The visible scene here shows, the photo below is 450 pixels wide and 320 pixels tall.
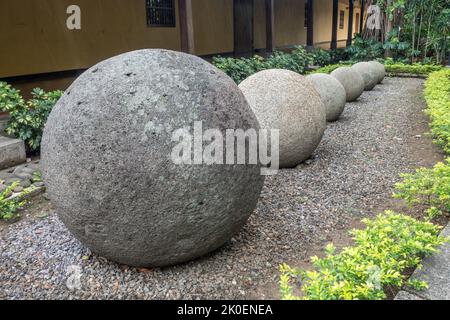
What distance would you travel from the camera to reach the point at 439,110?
21.9ft

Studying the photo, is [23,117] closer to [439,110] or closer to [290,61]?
[439,110]

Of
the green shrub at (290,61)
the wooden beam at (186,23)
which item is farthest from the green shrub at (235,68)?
the green shrub at (290,61)

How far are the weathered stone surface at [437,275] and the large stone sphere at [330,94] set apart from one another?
492cm

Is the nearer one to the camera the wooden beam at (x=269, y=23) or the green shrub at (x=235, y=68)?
the green shrub at (x=235, y=68)

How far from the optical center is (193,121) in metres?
2.53

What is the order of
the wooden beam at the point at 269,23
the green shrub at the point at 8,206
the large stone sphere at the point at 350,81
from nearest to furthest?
the green shrub at the point at 8,206
the large stone sphere at the point at 350,81
the wooden beam at the point at 269,23

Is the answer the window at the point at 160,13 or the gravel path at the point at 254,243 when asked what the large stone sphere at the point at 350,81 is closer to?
the gravel path at the point at 254,243

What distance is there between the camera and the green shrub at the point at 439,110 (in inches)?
223

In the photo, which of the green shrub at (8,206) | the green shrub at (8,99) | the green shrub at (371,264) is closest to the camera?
the green shrub at (371,264)

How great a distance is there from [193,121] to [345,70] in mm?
8155

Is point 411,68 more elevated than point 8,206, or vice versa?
point 411,68

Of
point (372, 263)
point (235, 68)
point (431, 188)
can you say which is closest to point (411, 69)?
point (235, 68)

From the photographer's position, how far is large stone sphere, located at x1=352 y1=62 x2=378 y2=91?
1117 centimetres

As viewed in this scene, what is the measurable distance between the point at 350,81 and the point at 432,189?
6.48m
